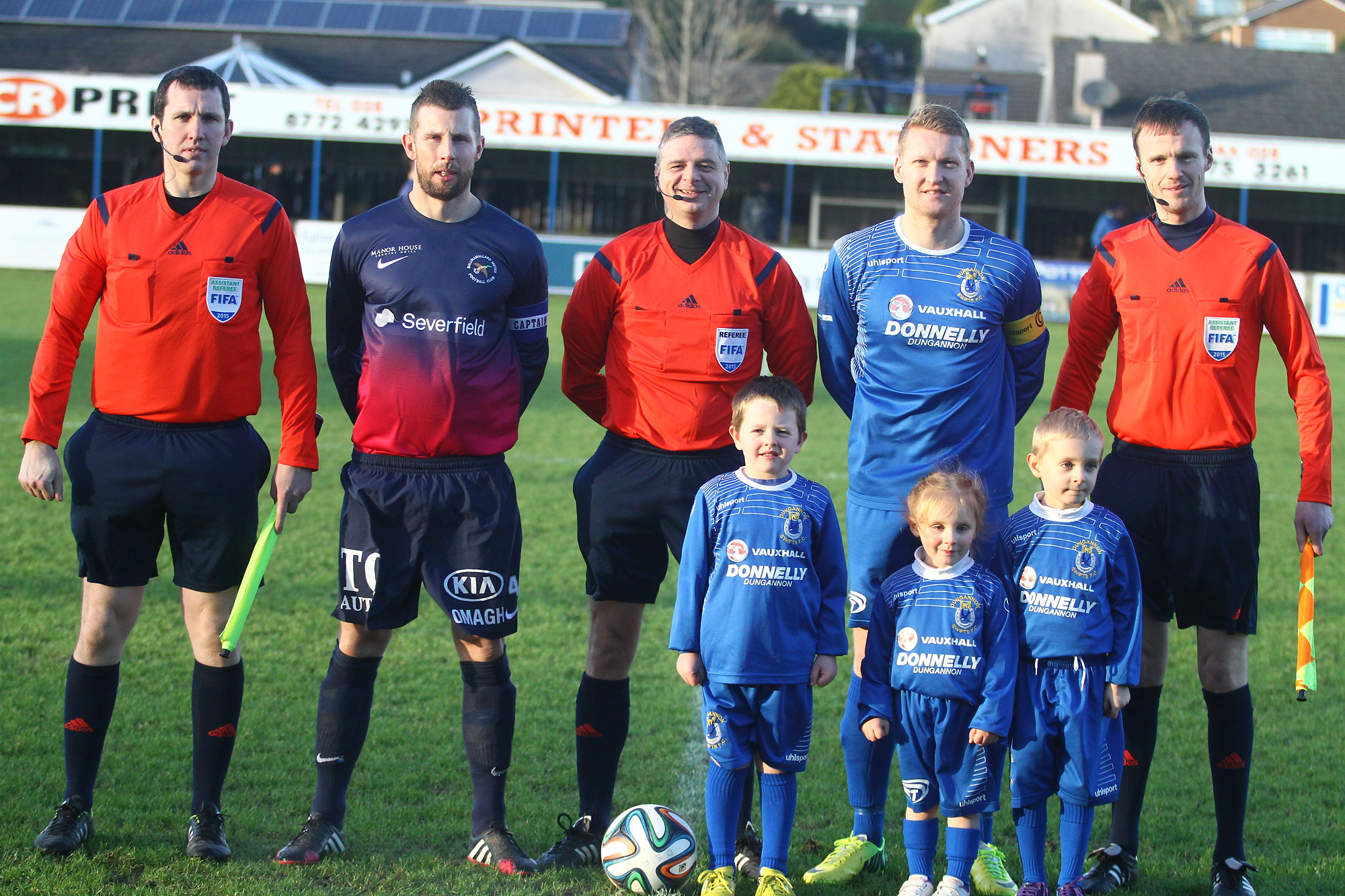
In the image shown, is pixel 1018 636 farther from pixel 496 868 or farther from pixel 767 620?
pixel 496 868

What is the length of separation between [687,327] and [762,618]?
869mm

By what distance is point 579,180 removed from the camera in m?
25.4

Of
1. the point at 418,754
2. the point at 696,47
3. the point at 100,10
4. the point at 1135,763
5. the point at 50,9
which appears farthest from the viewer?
the point at 696,47

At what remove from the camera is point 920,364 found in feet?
11.4

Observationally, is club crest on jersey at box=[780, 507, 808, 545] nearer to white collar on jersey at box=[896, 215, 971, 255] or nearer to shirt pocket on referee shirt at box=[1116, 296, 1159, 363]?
white collar on jersey at box=[896, 215, 971, 255]

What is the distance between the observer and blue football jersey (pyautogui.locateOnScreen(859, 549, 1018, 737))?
3197 mm

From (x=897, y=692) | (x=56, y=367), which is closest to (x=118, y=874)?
(x=56, y=367)

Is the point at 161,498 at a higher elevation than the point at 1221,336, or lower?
lower

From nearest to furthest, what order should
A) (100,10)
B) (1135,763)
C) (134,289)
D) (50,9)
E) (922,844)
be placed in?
(922,844) < (134,289) < (1135,763) < (50,9) < (100,10)

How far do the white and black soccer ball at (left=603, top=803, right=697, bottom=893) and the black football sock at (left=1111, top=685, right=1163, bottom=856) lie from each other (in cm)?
124

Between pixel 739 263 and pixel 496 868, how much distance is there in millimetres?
1847

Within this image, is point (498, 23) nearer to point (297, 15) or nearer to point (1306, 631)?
point (297, 15)

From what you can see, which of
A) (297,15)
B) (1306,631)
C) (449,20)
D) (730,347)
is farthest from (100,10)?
(1306,631)

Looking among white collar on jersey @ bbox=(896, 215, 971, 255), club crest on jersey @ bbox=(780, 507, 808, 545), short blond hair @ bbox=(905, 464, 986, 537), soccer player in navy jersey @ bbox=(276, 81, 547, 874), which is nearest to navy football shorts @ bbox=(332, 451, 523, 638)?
soccer player in navy jersey @ bbox=(276, 81, 547, 874)
